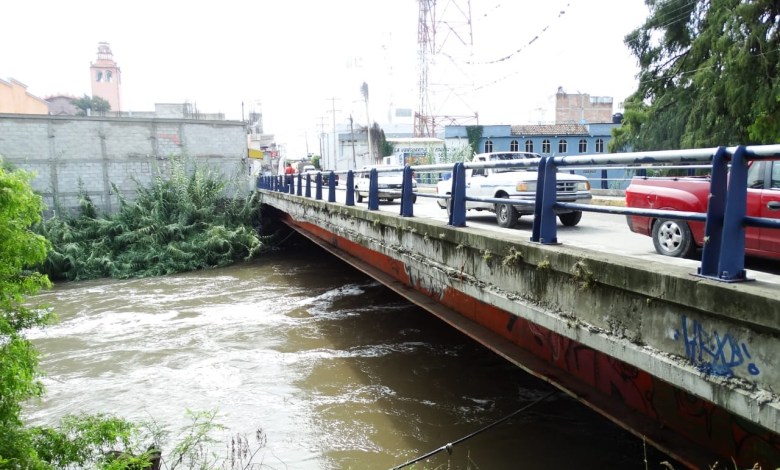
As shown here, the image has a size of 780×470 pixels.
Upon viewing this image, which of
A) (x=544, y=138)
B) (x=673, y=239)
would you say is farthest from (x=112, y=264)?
→ (x=544, y=138)

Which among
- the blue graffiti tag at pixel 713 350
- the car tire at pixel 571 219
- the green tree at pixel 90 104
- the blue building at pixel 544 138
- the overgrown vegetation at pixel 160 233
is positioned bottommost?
the overgrown vegetation at pixel 160 233

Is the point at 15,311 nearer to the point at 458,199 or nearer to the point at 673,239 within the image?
the point at 458,199

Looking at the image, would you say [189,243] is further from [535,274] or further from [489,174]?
[535,274]

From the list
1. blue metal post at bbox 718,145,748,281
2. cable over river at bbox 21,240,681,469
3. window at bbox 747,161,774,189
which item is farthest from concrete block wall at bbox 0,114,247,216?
blue metal post at bbox 718,145,748,281

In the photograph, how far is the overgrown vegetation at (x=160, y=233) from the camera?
20969 mm

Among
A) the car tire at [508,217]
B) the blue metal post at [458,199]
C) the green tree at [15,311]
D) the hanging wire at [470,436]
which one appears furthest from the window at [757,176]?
the green tree at [15,311]

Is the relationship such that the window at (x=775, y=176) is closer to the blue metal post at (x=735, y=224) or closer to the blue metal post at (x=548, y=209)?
the blue metal post at (x=548, y=209)

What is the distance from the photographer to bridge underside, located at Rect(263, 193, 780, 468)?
2.98 metres

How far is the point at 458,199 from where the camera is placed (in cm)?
656

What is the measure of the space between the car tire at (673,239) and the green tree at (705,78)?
1155 centimetres

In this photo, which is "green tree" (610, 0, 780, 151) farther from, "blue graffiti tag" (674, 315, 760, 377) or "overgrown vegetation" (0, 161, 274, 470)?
"overgrown vegetation" (0, 161, 274, 470)

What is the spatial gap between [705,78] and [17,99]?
53061mm

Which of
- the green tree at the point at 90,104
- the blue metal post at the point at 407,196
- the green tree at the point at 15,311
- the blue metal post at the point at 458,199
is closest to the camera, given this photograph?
the green tree at the point at 15,311

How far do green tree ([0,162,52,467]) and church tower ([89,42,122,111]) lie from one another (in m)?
118
